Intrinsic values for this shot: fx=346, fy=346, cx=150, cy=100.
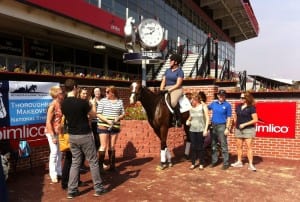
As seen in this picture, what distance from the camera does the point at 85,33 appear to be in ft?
56.4

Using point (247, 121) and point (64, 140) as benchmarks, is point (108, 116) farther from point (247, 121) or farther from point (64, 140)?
point (247, 121)

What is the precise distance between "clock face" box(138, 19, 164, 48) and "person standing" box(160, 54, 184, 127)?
710 cm

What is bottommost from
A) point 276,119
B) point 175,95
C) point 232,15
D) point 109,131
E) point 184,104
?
point 109,131

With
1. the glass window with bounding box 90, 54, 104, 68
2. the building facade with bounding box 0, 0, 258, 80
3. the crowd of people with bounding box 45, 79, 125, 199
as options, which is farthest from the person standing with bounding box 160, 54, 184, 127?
the glass window with bounding box 90, 54, 104, 68

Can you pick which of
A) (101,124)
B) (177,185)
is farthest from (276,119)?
(101,124)

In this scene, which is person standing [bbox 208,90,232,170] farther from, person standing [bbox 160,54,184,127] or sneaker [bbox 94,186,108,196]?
sneaker [bbox 94,186,108,196]

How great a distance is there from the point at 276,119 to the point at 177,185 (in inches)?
168

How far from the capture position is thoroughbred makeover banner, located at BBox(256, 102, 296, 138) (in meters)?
9.45

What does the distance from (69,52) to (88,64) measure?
199 centimetres

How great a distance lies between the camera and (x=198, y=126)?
8031 mm

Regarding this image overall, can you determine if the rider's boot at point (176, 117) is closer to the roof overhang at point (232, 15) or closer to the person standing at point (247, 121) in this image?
the person standing at point (247, 121)

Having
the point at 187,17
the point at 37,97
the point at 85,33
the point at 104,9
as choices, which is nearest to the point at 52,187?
the point at 37,97

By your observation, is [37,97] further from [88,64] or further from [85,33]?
[88,64]

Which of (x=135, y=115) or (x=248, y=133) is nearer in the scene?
(x=248, y=133)
